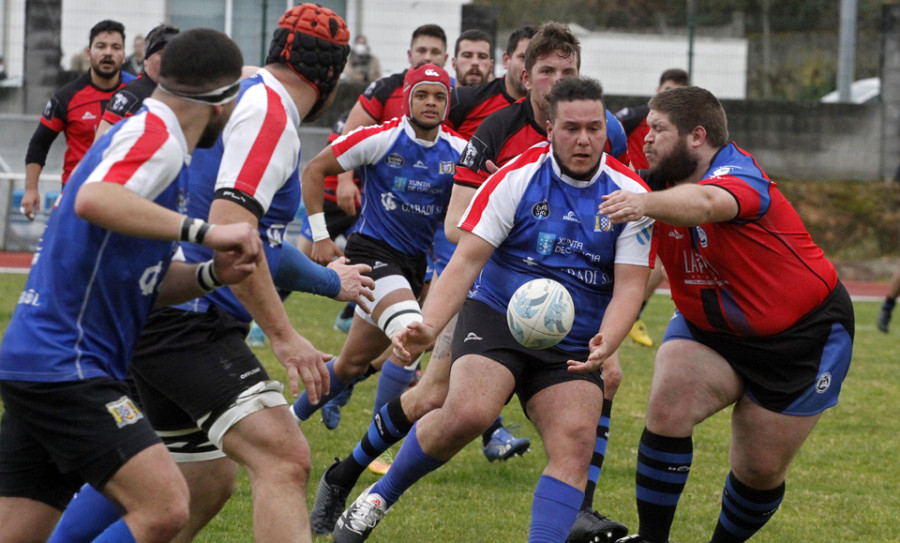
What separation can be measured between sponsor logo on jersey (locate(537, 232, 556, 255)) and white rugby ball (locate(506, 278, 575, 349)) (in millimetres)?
224

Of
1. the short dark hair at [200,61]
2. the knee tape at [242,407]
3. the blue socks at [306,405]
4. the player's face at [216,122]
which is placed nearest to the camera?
the short dark hair at [200,61]

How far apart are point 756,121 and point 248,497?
14.9m

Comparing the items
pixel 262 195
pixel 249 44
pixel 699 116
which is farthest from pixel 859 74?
pixel 262 195

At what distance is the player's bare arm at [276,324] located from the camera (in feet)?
11.6

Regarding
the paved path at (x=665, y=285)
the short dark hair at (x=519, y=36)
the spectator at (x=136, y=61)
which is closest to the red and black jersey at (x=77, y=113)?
the short dark hair at (x=519, y=36)

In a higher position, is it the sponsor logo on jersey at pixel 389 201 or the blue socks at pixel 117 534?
the sponsor logo on jersey at pixel 389 201

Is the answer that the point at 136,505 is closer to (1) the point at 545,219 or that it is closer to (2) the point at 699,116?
(1) the point at 545,219

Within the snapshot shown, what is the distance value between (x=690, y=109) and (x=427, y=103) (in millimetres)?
2243

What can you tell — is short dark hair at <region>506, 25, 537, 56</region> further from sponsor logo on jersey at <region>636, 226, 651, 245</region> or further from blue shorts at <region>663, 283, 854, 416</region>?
blue shorts at <region>663, 283, 854, 416</region>

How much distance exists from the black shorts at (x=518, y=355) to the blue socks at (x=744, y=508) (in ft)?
2.61

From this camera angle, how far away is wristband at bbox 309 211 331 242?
6.39m

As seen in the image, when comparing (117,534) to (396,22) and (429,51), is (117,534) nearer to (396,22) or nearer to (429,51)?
(429,51)

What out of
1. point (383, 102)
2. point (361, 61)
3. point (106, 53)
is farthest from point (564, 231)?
point (361, 61)

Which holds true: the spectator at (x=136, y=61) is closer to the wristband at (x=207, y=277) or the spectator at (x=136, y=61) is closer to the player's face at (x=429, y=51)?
the player's face at (x=429, y=51)
